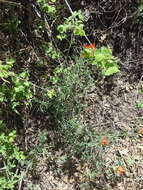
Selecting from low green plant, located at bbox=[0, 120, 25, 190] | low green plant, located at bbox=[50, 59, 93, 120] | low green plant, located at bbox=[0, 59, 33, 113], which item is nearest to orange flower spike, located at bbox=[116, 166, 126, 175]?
low green plant, located at bbox=[50, 59, 93, 120]

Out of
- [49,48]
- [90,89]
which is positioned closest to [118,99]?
[90,89]

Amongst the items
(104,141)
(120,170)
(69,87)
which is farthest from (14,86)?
(120,170)

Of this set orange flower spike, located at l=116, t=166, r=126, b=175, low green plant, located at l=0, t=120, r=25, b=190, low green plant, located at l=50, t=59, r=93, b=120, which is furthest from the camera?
orange flower spike, located at l=116, t=166, r=126, b=175

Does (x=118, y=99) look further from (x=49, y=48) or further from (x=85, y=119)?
(x=49, y=48)

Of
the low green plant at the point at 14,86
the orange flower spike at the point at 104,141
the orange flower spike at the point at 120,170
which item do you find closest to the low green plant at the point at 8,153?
the low green plant at the point at 14,86

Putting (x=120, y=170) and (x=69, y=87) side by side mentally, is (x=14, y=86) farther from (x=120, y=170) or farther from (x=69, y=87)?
(x=120, y=170)

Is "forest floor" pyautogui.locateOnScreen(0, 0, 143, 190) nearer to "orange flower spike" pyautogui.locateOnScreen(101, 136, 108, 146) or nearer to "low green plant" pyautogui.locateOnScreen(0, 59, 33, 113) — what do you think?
"orange flower spike" pyautogui.locateOnScreen(101, 136, 108, 146)

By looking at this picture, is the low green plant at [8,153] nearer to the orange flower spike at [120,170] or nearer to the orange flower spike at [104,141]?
the orange flower spike at [104,141]

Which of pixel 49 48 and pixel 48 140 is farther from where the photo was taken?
pixel 48 140

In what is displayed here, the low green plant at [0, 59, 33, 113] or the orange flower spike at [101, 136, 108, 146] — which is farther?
the orange flower spike at [101, 136, 108, 146]

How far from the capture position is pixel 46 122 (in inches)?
114

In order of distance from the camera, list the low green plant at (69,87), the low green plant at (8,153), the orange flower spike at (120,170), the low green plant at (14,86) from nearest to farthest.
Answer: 1. the low green plant at (14,86)
2. the low green plant at (8,153)
3. the low green plant at (69,87)
4. the orange flower spike at (120,170)

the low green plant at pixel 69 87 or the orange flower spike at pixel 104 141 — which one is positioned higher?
the low green plant at pixel 69 87

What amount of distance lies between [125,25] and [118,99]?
0.68m
